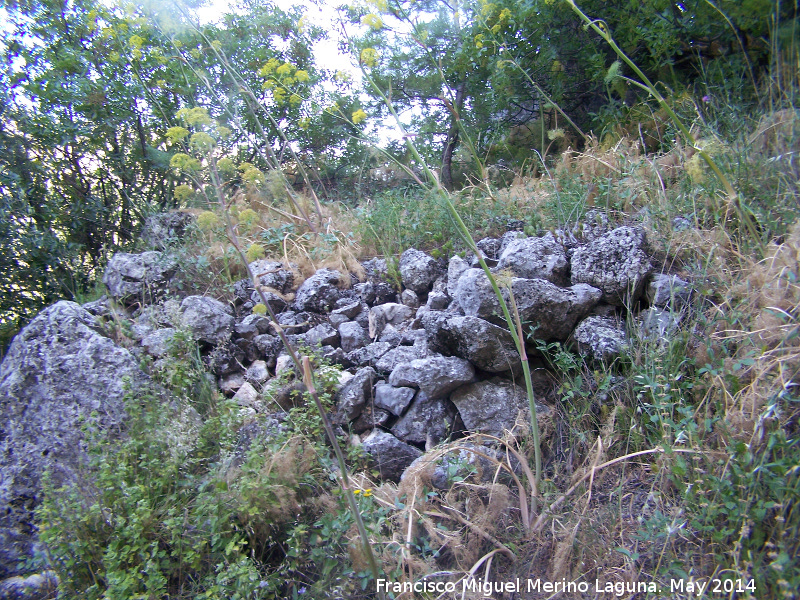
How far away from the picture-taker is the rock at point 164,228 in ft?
13.1

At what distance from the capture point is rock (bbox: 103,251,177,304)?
11.5 feet

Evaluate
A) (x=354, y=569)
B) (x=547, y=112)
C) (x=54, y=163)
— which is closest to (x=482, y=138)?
(x=547, y=112)

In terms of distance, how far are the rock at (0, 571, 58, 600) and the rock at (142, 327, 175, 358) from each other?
1.16 meters

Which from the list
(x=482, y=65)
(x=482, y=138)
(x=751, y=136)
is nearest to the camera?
(x=751, y=136)

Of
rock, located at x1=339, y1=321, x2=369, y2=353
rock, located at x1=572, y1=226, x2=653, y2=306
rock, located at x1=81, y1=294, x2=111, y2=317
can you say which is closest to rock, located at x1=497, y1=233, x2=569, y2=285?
rock, located at x1=572, y1=226, x2=653, y2=306

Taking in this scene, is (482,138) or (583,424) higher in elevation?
(482,138)

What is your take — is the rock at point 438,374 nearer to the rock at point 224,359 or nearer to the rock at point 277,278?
the rock at point 224,359

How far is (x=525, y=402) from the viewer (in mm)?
2326

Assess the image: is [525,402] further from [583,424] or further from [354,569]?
[354,569]

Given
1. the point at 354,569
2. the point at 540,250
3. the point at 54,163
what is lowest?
the point at 354,569

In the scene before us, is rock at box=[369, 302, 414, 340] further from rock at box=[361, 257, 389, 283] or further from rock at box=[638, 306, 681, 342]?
rock at box=[638, 306, 681, 342]

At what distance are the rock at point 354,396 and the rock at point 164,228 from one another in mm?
2181

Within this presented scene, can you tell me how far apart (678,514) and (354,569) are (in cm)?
112

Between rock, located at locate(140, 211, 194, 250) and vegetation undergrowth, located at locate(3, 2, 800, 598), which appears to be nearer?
vegetation undergrowth, located at locate(3, 2, 800, 598)
